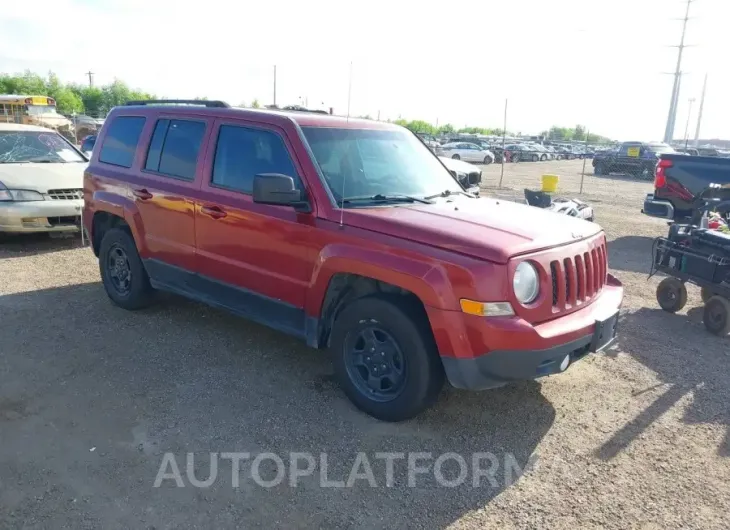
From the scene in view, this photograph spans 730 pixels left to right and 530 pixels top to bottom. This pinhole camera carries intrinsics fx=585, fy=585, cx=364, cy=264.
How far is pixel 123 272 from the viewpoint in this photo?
5.83 m

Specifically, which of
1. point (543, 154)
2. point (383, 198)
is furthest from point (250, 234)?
point (543, 154)

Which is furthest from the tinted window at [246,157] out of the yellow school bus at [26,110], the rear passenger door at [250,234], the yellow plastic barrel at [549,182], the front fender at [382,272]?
the yellow school bus at [26,110]

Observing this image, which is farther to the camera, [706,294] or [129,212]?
[706,294]

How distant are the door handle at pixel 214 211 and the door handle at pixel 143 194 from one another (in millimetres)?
807

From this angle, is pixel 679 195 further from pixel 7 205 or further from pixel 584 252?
pixel 7 205

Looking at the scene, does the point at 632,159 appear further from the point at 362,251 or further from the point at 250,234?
the point at 362,251

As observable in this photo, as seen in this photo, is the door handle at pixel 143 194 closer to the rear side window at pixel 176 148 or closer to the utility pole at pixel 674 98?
the rear side window at pixel 176 148

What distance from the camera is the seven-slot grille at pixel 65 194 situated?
821 centimetres

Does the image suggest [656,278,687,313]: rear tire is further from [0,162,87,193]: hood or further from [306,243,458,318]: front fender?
[0,162,87,193]: hood

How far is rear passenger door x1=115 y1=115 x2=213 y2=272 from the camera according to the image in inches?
192

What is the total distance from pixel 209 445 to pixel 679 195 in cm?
892

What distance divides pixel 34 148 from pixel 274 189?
7.22m

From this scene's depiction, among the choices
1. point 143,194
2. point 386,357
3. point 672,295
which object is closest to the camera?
point 386,357

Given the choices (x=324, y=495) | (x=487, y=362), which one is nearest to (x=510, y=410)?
(x=487, y=362)
